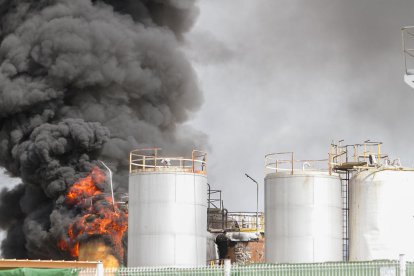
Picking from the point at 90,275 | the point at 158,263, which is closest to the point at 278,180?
the point at 158,263

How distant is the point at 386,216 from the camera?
36344mm

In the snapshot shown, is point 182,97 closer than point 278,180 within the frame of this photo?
No

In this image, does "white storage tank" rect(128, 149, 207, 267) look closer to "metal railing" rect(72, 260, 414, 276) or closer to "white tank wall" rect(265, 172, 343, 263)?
"white tank wall" rect(265, 172, 343, 263)

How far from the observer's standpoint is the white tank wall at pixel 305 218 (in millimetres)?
37469

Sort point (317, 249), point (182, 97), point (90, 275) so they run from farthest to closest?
1. point (182, 97)
2. point (317, 249)
3. point (90, 275)

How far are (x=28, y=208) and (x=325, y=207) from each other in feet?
99.2

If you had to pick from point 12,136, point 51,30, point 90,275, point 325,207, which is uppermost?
point 51,30

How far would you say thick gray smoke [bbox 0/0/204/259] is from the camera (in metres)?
60.9

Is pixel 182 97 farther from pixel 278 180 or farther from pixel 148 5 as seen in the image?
pixel 278 180

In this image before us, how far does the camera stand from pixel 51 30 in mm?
63719

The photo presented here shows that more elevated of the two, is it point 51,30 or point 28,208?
point 51,30

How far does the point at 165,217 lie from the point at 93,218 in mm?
17129

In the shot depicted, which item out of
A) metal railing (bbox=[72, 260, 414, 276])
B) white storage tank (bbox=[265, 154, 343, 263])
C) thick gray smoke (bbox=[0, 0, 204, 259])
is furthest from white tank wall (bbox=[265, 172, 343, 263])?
thick gray smoke (bbox=[0, 0, 204, 259])

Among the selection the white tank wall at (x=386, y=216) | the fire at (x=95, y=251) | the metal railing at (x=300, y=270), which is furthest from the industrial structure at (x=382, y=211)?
the fire at (x=95, y=251)
